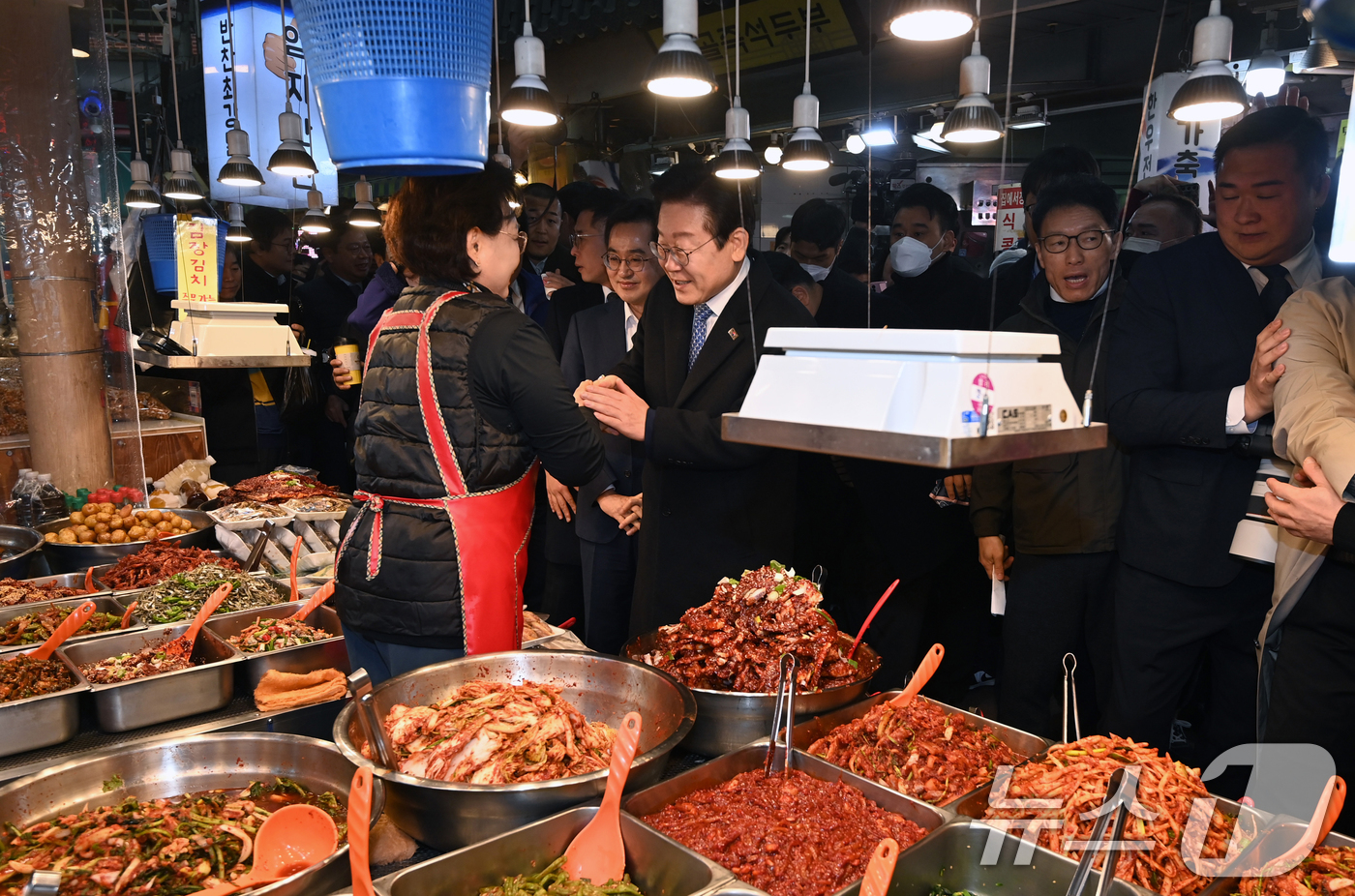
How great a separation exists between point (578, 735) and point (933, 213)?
A: 3743 millimetres

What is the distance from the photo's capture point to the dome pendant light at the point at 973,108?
11.3ft

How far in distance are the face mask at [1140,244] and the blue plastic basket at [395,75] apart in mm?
3060

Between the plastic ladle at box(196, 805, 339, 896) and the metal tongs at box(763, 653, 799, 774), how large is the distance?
743mm

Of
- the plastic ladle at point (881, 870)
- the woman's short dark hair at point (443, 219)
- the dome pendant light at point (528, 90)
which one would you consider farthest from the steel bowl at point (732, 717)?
the dome pendant light at point (528, 90)

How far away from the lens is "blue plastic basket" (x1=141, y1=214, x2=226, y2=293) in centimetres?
451

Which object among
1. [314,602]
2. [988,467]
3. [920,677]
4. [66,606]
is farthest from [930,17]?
[66,606]

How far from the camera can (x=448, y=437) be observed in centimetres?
198

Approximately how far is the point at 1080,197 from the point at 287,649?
8.51 feet

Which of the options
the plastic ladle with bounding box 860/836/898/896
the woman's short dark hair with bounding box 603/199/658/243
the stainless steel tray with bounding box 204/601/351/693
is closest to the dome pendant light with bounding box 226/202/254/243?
the woman's short dark hair with bounding box 603/199/658/243

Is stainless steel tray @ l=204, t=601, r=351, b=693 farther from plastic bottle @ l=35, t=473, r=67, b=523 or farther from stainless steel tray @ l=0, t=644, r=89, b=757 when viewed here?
plastic bottle @ l=35, t=473, r=67, b=523

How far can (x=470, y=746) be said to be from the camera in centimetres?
150

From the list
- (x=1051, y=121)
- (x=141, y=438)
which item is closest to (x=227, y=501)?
(x=141, y=438)

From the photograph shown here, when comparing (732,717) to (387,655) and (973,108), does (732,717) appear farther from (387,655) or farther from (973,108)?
(973,108)

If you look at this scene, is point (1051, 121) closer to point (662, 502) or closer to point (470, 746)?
point (662, 502)
